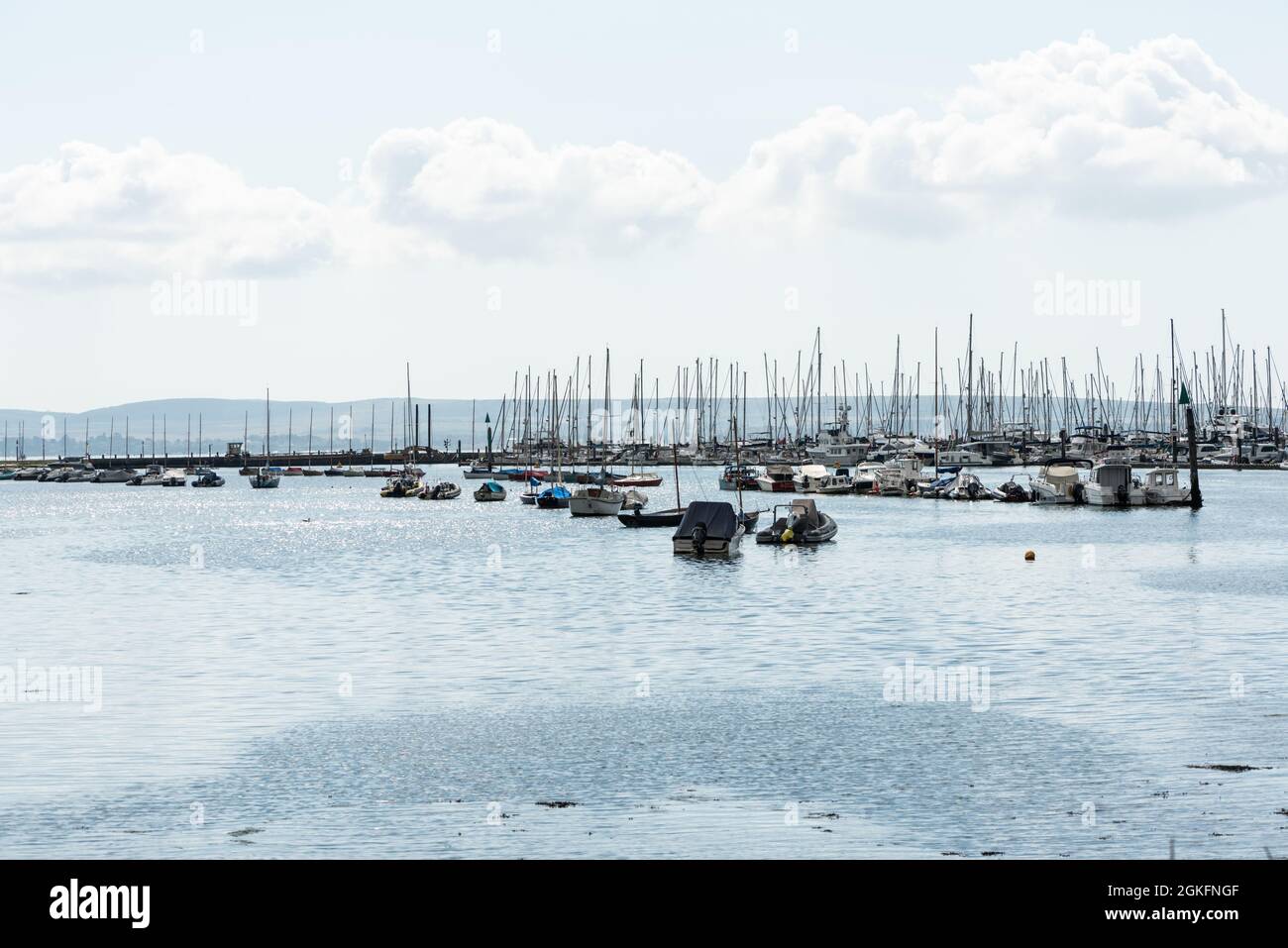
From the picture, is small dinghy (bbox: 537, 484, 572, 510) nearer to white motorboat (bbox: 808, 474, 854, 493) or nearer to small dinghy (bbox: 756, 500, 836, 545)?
white motorboat (bbox: 808, 474, 854, 493)

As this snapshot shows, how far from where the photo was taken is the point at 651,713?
107 ft

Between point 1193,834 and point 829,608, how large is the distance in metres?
37.3

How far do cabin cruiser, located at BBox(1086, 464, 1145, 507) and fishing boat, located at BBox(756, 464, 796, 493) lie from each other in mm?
48240

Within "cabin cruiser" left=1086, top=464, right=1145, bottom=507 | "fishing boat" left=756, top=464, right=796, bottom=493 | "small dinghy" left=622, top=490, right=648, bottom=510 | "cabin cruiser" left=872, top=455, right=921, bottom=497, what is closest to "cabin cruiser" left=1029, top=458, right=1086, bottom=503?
"cabin cruiser" left=1086, top=464, right=1145, bottom=507

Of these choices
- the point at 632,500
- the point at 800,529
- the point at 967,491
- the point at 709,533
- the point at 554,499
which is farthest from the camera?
the point at 967,491

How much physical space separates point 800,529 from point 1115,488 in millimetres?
49135

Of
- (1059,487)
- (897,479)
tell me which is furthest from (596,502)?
(897,479)

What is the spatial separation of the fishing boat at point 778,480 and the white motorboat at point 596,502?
4667 centimetres

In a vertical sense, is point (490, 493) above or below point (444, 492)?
below

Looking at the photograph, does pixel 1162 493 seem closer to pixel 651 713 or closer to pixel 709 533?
pixel 709 533

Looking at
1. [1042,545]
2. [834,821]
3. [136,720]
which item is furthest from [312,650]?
[1042,545]

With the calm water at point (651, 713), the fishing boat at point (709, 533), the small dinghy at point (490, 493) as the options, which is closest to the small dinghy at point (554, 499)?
the small dinghy at point (490, 493)

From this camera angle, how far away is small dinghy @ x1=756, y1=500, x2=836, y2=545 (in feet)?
303

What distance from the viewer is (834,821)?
2177cm
